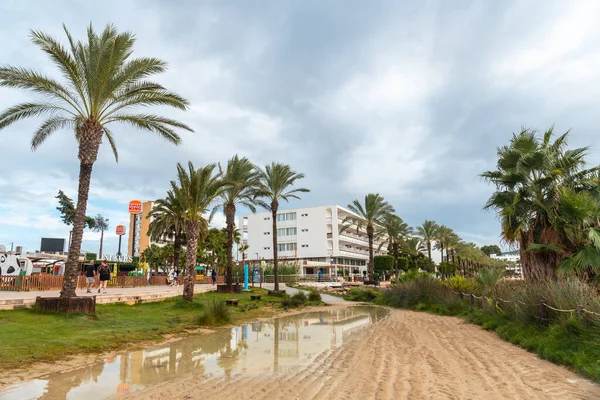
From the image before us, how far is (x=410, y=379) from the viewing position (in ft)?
21.6

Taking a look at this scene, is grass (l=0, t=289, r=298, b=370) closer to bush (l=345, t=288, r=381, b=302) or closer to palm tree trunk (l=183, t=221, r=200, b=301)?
palm tree trunk (l=183, t=221, r=200, b=301)

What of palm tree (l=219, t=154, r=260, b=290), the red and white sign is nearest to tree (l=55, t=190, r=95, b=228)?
the red and white sign

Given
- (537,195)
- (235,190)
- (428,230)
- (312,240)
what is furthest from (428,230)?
(537,195)

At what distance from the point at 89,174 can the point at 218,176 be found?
8.22 m

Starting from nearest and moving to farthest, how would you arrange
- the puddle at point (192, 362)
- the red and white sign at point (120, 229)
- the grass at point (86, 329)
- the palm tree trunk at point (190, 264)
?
the puddle at point (192, 362)
the grass at point (86, 329)
the palm tree trunk at point (190, 264)
the red and white sign at point (120, 229)

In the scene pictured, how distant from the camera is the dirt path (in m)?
5.76

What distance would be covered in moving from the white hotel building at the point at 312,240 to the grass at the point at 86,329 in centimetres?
5470

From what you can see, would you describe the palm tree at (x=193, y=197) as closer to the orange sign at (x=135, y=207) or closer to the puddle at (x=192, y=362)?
the puddle at (x=192, y=362)

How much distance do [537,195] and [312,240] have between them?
2448 inches

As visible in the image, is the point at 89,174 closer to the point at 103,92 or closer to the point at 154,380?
the point at 103,92

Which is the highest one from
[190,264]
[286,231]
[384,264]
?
[286,231]

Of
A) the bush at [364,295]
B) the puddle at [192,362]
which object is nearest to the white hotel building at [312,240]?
the bush at [364,295]

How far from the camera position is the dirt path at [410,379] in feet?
18.9

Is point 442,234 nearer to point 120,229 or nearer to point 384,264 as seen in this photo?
point 384,264
